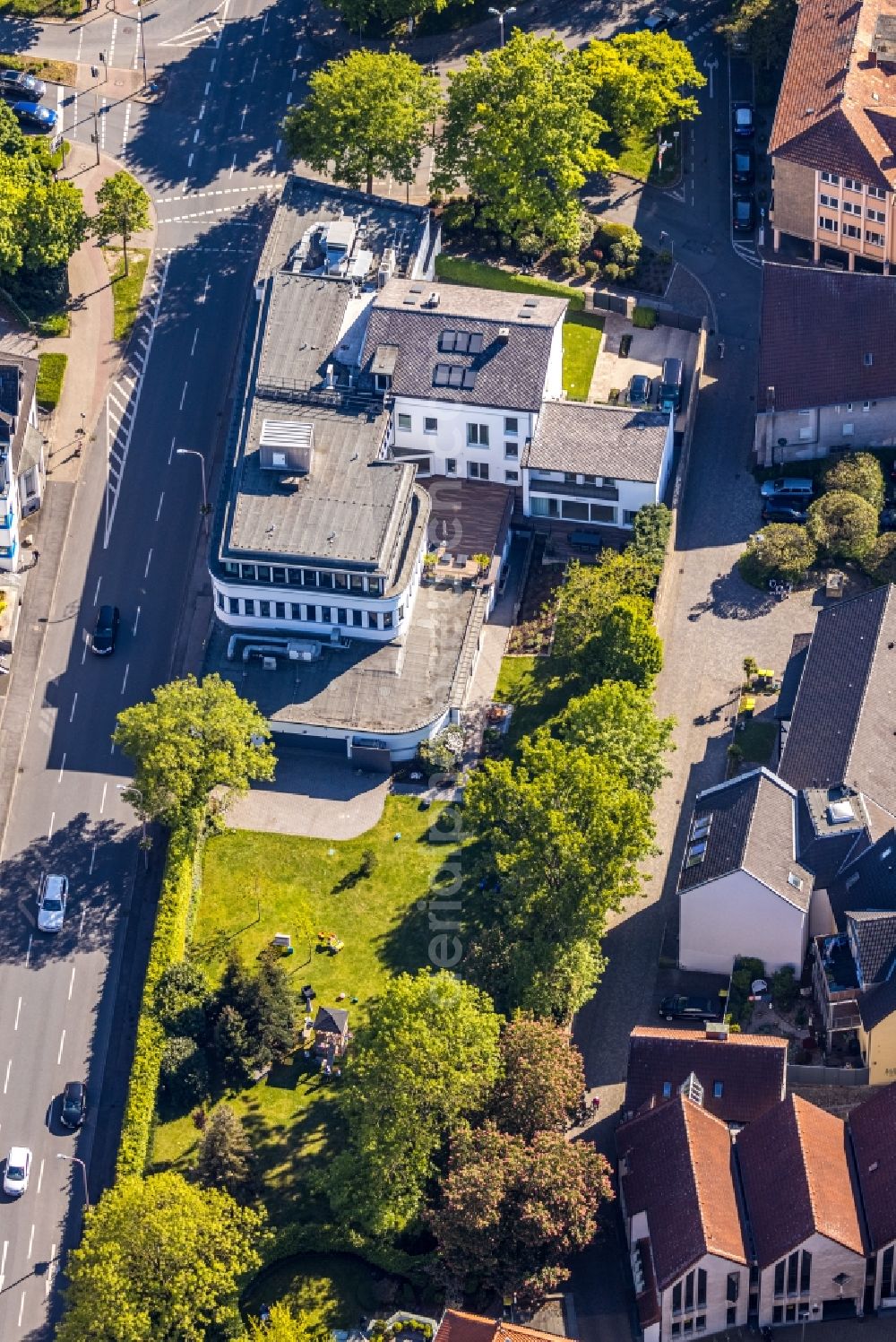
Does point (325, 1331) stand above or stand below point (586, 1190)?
below

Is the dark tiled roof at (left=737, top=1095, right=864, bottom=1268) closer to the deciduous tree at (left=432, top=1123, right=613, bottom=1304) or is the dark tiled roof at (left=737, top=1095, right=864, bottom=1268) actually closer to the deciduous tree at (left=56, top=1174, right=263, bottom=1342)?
the deciduous tree at (left=432, top=1123, right=613, bottom=1304)

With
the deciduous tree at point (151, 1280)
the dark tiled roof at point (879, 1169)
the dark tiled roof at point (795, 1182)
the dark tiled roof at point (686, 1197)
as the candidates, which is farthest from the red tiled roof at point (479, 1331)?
the dark tiled roof at point (879, 1169)

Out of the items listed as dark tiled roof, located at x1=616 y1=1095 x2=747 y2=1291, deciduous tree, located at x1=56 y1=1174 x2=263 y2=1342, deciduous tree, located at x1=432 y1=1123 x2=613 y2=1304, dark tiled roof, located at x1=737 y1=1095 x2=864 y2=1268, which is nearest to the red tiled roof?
deciduous tree, located at x1=432 y1=1123 x2=613 y2=1304

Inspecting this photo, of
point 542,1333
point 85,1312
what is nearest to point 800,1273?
point 542,1333

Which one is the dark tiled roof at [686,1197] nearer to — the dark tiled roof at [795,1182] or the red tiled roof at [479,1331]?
the dark tiled roof at [795,1182]

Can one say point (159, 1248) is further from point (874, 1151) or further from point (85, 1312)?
point (874, 1151)
